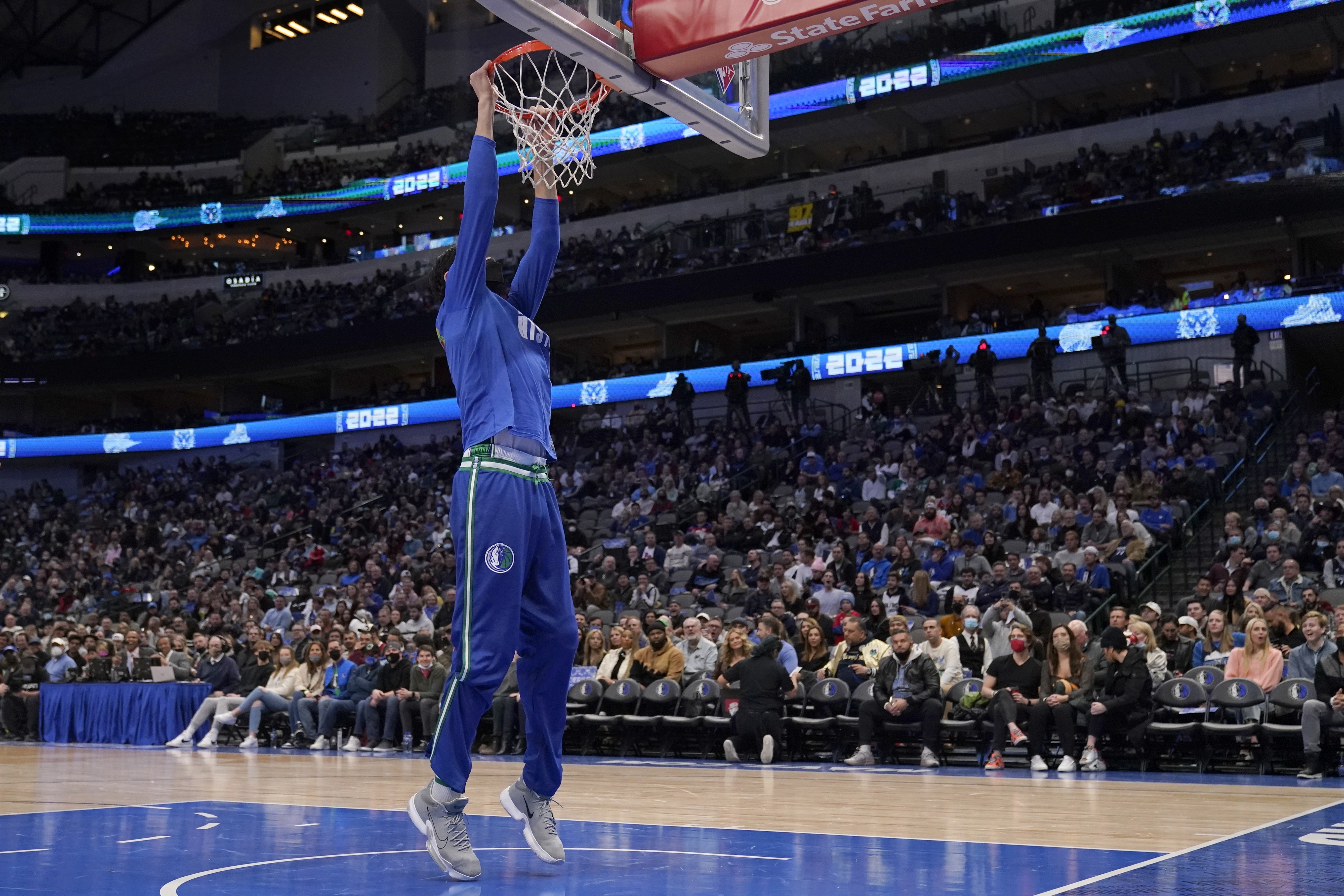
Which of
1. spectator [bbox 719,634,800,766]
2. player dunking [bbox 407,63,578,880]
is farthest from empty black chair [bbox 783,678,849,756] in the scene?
player dunking [bbox 407,63,578,880]

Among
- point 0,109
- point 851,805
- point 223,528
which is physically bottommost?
point 851,805

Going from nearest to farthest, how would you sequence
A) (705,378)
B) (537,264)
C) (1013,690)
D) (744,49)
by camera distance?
(537,264) → (744,49) → (1013,690) → (705,378)

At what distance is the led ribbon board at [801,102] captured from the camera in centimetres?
2597

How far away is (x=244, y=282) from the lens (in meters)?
39.9

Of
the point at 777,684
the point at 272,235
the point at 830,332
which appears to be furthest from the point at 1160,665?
the point at 272,235

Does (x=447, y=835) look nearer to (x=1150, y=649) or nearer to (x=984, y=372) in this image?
(x=1150, y=649)

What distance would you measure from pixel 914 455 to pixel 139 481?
959 inches

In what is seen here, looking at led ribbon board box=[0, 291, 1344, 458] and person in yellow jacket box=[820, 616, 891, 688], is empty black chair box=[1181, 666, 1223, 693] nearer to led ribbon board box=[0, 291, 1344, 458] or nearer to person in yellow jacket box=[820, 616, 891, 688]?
person in yellow jacket box=[820, 616, 891, 688]

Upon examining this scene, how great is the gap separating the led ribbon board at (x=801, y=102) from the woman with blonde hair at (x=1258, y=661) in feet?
49.7

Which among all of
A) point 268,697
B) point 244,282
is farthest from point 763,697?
point 244,282

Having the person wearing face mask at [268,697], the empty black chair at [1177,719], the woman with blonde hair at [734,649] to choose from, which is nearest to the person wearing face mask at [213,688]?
the person wearing face mask at [268,697]

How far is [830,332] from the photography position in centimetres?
3155

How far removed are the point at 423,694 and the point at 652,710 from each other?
8.89 feet

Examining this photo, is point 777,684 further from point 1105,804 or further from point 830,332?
point 830,332
